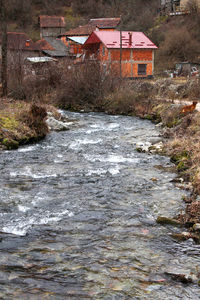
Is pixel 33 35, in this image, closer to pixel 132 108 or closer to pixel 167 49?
pixel 167 49

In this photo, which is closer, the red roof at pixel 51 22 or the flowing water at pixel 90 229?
the flowing water at pixel 90 229

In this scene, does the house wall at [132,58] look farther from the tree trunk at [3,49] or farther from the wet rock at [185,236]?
the wet rock at [185,236]

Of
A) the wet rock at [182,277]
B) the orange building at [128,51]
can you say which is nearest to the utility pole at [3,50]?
the orange building at [128,51]

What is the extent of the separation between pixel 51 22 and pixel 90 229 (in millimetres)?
73899

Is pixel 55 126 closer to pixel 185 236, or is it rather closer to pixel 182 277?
pixel 185 236

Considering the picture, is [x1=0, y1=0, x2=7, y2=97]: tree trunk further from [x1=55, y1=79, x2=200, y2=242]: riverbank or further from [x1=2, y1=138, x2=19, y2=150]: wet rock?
[x1=2, y1=138, x2=19, y2=150]: wet rock

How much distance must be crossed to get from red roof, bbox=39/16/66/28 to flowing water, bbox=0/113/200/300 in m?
67.7

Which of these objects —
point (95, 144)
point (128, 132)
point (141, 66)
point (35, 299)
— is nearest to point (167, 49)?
point (141, 66)

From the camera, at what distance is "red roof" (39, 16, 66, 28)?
73338 mm

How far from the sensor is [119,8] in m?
73.7

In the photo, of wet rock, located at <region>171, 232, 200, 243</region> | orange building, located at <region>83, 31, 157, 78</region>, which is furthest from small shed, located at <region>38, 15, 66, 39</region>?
wet rock, located at <region>171, 232, 200, 243</region>

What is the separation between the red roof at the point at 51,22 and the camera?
241ft

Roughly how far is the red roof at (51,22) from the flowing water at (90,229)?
6766cm

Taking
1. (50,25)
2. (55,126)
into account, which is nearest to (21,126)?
(55,126)
